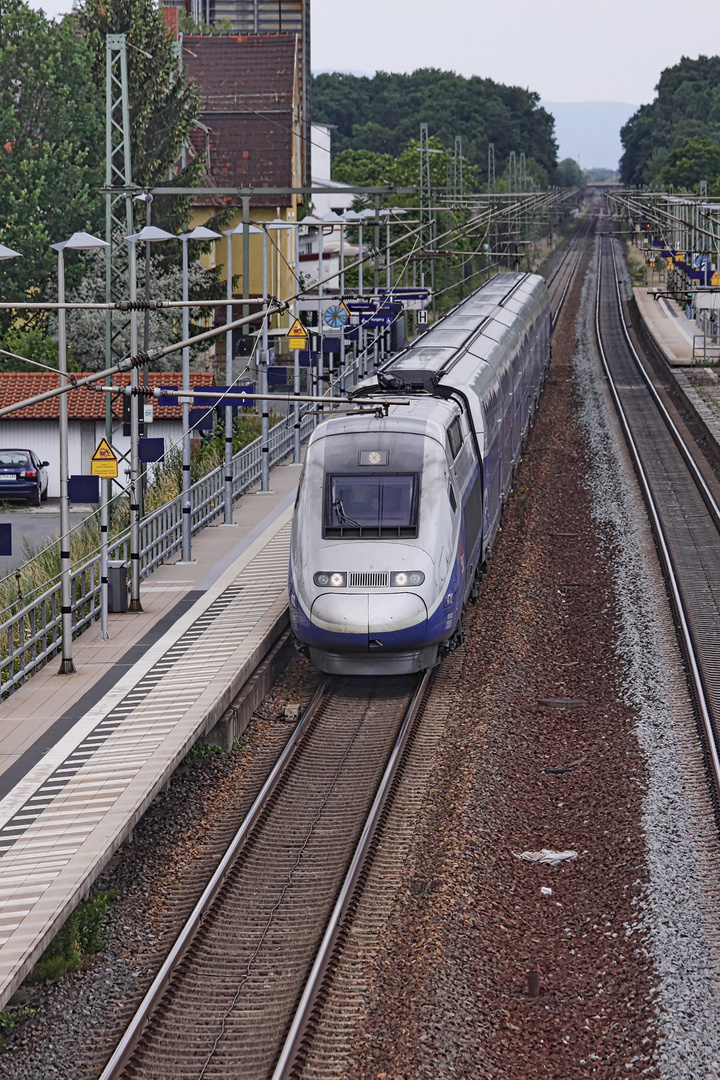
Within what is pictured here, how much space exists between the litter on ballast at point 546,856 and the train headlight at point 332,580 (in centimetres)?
472

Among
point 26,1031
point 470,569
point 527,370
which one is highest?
point 527,370

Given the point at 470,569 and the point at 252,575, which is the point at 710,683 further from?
the point at 252,575

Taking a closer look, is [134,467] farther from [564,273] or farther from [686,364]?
[564,273]

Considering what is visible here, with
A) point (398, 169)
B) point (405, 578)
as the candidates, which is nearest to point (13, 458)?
point (405, 578)

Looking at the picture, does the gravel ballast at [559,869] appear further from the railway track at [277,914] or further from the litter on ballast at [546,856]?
the railway track at [277,914]

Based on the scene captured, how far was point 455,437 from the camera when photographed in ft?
63.9

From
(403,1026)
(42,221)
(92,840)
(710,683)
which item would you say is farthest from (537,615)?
(42,221)

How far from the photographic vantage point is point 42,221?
45.3 meters

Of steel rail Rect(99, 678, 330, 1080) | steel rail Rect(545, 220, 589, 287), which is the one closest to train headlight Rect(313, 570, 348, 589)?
steel rail Rect(99, 678, 330, 1080)

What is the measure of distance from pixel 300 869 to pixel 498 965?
261cm

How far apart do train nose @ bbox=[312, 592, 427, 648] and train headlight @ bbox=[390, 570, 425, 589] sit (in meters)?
0.13

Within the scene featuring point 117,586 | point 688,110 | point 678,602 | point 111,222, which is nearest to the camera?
point 117,586

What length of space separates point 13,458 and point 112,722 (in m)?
20.9

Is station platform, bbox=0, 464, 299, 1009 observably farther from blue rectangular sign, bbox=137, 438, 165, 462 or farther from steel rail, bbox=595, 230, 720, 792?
steel rail, bbox=595, 230, 720, 792
